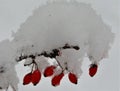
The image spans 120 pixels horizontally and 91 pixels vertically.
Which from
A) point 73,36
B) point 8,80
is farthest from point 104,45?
point 8,80

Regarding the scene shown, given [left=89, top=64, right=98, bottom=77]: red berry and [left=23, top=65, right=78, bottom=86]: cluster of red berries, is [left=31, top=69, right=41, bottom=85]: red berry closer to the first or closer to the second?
[left=23, top=65, right=78, bottom=86]: cluster of red berries

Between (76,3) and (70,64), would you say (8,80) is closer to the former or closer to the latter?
(70,64)

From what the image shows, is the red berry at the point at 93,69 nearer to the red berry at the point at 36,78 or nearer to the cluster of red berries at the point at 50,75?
the cluster of red berries at the point at 50,75

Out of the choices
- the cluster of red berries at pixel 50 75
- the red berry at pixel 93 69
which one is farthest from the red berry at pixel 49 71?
the red berry at pixel 93 69

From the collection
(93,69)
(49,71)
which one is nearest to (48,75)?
(49,71)

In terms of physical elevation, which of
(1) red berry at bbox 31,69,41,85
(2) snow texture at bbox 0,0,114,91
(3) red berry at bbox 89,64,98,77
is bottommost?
(1) red berry at bbox 31,69,41,85

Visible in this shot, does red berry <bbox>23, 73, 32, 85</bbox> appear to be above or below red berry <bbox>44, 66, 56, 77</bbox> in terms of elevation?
below

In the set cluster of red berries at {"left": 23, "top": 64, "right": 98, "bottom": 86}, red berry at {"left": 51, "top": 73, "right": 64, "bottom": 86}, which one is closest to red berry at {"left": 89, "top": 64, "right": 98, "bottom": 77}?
cluster of red berries at {"left": 23, "top": 64, "right": 98, "bottom": 86}

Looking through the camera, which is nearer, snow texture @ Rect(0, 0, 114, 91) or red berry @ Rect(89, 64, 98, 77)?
snow texture @ Rect(0, 0, 114, 91)

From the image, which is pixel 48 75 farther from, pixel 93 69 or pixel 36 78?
pixel 93 69
